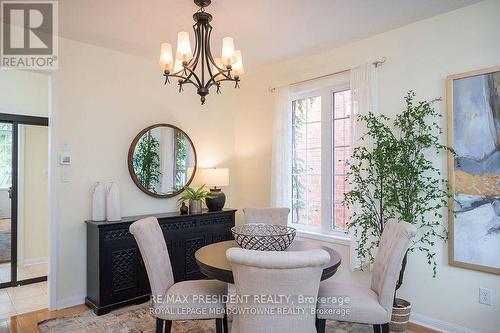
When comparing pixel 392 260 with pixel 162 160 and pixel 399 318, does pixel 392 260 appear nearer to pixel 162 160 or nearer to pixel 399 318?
pixel 399 318

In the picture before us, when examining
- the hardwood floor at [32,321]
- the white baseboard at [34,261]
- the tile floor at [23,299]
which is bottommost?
the tile floor at [23,299]

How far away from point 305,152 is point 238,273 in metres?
2.54

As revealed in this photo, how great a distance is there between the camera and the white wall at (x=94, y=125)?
3270mm

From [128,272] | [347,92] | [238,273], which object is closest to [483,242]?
[347,92]

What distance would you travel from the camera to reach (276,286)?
156 cm

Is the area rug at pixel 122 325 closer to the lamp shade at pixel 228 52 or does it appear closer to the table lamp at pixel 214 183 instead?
the table lamp at pixel 214 183

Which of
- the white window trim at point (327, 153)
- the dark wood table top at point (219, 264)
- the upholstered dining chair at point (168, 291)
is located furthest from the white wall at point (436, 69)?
the upholstered dining chair at point (168, 291)

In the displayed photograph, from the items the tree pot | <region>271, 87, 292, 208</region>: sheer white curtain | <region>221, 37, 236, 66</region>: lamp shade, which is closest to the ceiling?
<region>221, 37, 236, 66</region>: lamp shade

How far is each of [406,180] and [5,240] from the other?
447cm

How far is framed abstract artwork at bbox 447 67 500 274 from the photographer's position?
2.51 meters

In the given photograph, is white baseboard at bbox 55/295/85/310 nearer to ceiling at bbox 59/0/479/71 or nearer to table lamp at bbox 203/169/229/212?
table lamp at bbox 203/169/229/212

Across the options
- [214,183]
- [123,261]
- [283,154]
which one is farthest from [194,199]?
[283,154]

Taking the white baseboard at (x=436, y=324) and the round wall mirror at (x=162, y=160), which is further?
the round wall mirror at (x=162, y=160)

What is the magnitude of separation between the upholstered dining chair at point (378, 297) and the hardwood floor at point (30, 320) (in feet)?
8.00
